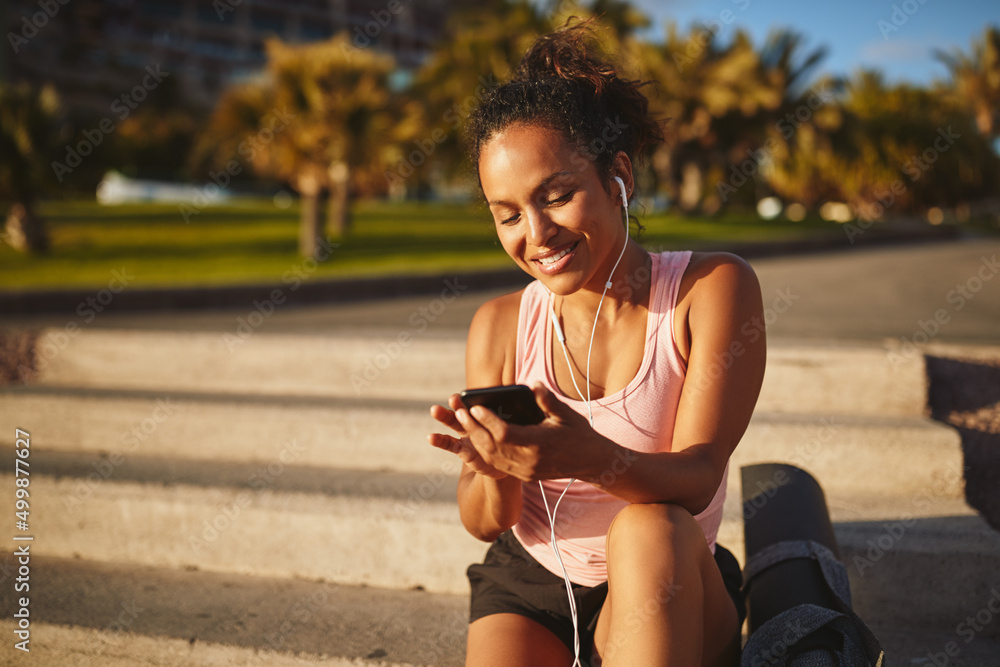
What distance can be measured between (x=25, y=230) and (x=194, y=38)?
5717cm

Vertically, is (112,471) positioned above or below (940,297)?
below

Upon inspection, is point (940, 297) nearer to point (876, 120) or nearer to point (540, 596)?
point (540, 596)

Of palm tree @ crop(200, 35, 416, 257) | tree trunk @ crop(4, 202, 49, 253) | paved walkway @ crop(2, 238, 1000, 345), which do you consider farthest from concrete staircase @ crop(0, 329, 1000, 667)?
palm tree @ crop(200, 35, 416, 257)

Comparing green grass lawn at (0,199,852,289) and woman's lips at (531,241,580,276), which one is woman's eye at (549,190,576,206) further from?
green grass lawn at (0,199,852,289)

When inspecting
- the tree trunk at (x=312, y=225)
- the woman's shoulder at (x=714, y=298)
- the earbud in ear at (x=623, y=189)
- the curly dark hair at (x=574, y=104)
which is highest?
the tree trunk at (x=312, y=225)

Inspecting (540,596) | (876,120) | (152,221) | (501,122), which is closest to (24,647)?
(540,596)

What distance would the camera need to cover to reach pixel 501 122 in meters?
1.69

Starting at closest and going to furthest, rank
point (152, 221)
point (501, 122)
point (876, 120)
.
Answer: point (501, 122) < point (152, 221) < point (876, 120)

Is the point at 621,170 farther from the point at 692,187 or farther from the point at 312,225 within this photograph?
the point at 692,187

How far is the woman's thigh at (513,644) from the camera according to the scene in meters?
1.70

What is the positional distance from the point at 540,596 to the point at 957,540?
56.6 inches

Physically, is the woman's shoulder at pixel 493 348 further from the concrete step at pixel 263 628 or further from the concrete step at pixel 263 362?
the concrete step at pixel 263 362

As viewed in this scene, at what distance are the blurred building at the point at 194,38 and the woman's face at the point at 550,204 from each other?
4511 cm

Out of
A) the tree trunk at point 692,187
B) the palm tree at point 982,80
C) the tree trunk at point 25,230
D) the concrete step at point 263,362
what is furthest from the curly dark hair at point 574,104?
the palm tree at point 982,80
